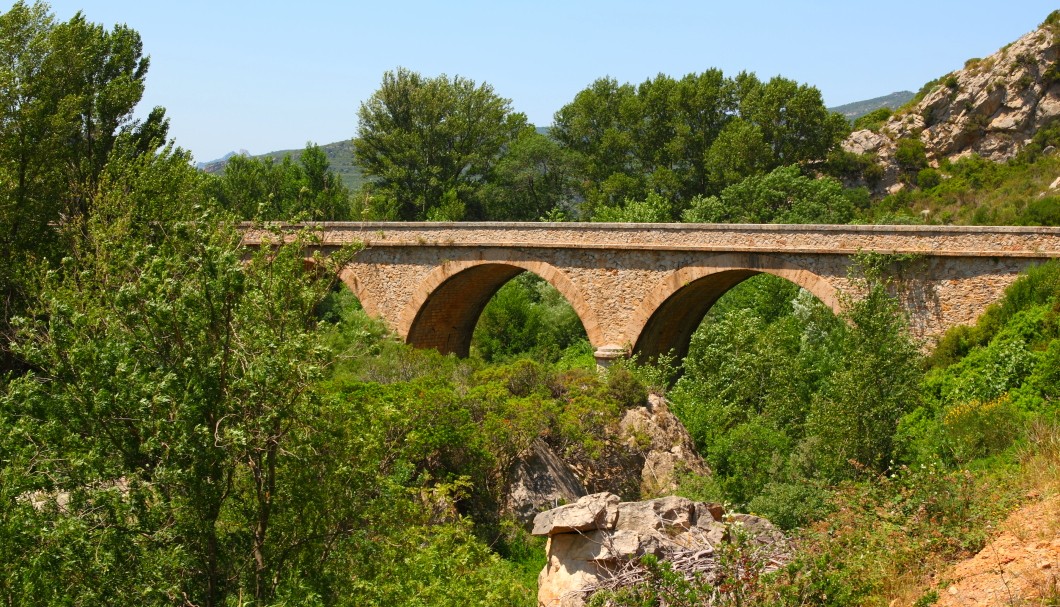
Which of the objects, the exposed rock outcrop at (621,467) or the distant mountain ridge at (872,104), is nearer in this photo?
the exposed rock outcrop at (621,467)

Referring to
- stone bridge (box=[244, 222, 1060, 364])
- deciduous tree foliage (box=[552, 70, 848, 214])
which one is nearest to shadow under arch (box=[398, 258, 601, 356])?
stone bridge (box=[244, 222, 1060, 364])

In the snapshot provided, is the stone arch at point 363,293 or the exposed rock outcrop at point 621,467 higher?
the stone arch at point 363,293

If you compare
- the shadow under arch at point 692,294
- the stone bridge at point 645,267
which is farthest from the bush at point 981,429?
the shadow under arch at point 692,294

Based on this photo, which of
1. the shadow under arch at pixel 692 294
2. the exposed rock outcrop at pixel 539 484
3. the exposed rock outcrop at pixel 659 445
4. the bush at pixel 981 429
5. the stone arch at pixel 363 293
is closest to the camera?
the bush at pixel 981 429

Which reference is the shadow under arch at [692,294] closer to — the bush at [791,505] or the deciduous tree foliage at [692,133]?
the bush at [791,505]

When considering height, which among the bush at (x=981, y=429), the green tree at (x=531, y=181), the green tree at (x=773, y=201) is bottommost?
the bush at (x=981, y=429)

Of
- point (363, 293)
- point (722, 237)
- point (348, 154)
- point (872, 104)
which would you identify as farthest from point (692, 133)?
point (872, 104)

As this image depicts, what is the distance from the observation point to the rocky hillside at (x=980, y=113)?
36500 mm

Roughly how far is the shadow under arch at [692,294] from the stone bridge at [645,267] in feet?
0.09

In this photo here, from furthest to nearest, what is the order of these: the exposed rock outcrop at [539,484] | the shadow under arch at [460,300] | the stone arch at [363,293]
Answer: the stone arch at [363,293] → the shadow under arch at [460,300] → the exposed rock outcrop at [539,484]

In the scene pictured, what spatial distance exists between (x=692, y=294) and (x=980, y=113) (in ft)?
75.9

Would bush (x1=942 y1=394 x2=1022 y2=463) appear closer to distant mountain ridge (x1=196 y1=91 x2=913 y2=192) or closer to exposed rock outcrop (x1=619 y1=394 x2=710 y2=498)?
exposed rock outcrop (x1=619 y1=394 x2=710 y2=498)

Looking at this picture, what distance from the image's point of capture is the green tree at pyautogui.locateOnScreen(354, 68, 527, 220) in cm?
4006

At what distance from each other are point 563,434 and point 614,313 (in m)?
6.41
